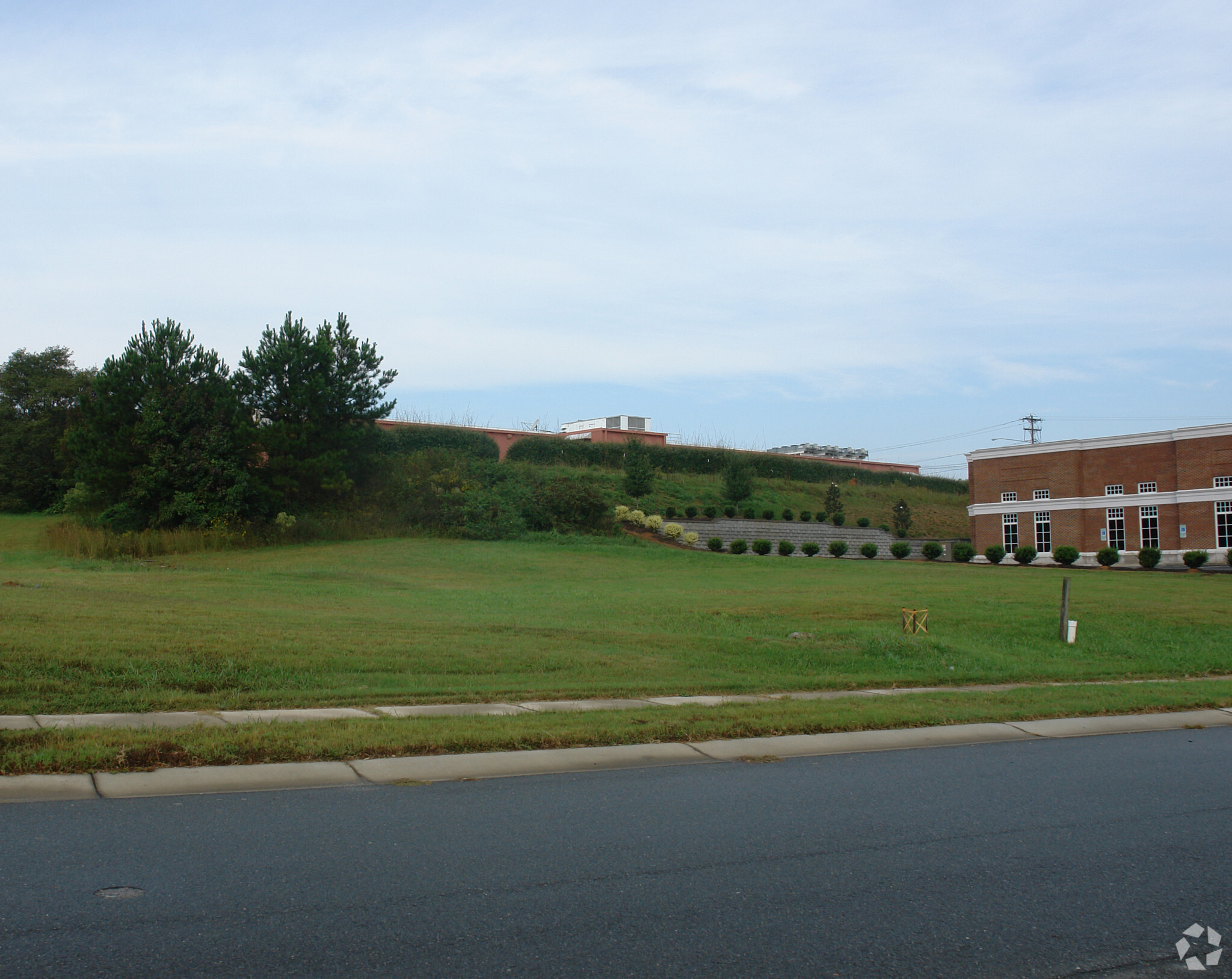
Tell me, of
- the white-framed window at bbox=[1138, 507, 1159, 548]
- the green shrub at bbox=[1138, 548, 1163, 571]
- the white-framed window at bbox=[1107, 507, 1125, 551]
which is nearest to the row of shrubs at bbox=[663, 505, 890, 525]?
the white-framed window at bbox=[1107, 507, 1125, 551]

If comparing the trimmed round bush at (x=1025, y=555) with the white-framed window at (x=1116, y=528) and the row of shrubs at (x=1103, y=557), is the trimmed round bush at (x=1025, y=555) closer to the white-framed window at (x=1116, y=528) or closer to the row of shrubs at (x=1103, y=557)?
the row of shrubs at (x=1103, y=557)

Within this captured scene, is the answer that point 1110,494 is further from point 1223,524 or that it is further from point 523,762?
point 523,762

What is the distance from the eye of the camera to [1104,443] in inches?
1903

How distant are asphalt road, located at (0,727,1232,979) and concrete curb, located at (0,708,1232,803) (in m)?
0.29

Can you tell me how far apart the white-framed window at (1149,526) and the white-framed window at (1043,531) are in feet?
13.9

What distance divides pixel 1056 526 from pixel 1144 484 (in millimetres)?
4620

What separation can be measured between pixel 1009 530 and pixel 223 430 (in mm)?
39798

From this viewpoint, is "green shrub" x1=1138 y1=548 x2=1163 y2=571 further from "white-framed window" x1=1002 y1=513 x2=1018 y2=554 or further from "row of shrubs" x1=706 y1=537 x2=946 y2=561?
"white-framed window" x1=1002 y1=513 x2=1018 y2=554

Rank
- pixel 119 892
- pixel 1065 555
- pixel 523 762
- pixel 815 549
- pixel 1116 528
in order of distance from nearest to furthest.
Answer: pixel 119 892
pixel 523 762
pixel 1065 555
pixel 815 549
pixel 1116 528

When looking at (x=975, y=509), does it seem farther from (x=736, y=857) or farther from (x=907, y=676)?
(x=736, y=857)

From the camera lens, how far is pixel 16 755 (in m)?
6.84

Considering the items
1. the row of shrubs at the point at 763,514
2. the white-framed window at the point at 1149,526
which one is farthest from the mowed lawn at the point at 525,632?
the row of shrubs at the point at 763,514

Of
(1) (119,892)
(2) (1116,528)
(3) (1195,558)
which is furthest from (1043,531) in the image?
(1) (119,892)

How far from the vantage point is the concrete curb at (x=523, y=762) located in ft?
21.4
